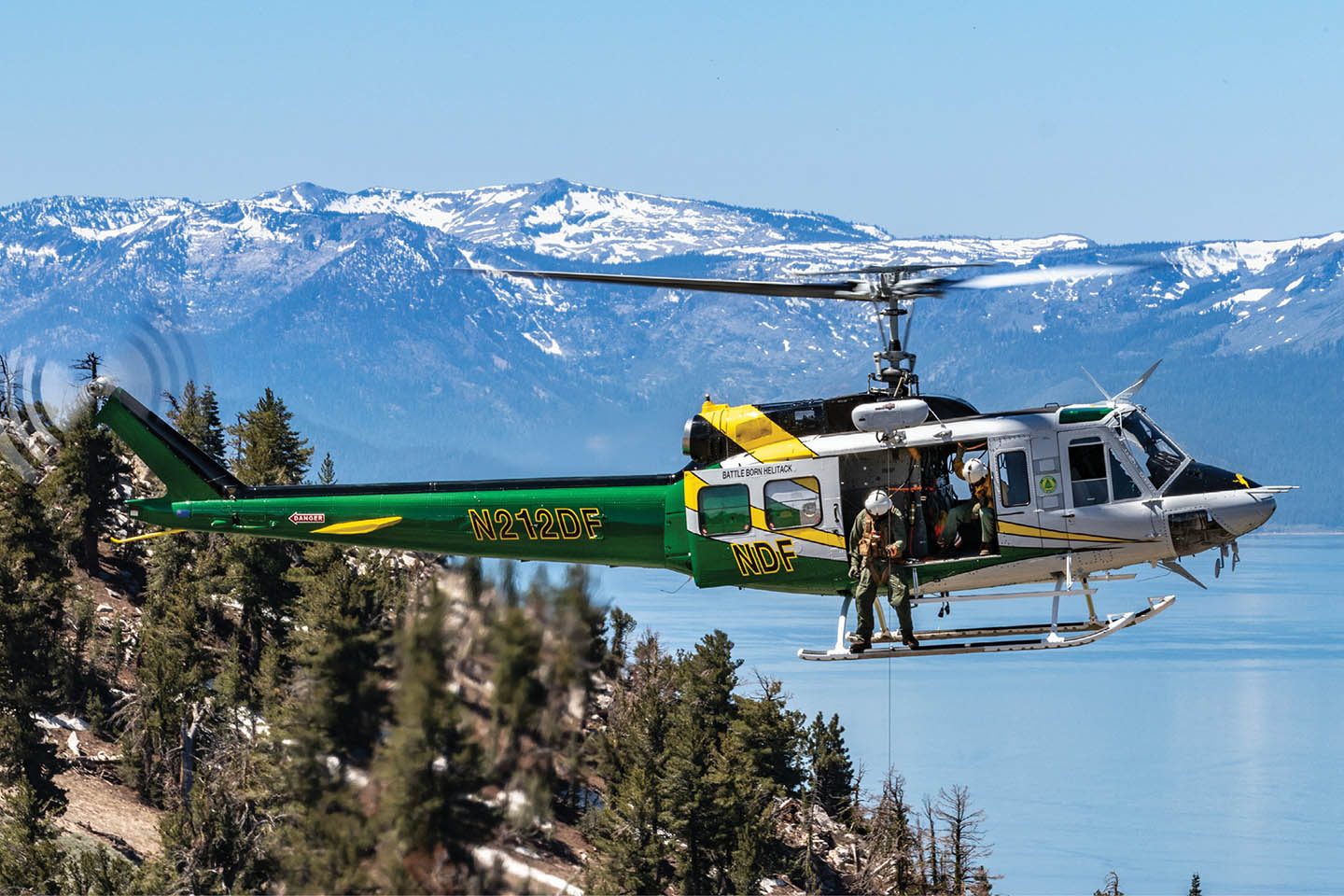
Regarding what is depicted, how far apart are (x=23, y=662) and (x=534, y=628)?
42.3 m

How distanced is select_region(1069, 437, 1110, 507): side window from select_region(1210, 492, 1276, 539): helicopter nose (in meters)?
1.89

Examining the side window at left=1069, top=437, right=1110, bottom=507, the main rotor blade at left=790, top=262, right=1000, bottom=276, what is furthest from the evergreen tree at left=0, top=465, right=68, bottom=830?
the side window at left=1069, top=437, right=1110, bottom=507

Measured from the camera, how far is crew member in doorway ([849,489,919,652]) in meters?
27.8

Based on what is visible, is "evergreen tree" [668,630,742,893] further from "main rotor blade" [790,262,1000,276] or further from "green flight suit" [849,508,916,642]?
"main rotor blade" [790,262,1000,276]

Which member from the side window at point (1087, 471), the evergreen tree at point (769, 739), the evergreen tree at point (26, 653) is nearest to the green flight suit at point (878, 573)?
the side window at point (1087, 471)

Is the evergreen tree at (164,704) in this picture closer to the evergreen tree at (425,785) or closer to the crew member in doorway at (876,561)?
the evergreen tree at (425,785)

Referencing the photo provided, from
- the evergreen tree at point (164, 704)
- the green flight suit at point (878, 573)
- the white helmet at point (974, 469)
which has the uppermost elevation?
the white helmet at point (974, 469)

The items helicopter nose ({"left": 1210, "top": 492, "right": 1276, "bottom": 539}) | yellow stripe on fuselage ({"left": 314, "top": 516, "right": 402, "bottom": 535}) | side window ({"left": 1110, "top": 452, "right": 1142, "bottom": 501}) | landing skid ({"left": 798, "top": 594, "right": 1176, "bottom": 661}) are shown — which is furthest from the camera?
yellow stripe on fuselage ({"left": 314, "top": 516, "right": 402, "bottom": 535})

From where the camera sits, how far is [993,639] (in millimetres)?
28672

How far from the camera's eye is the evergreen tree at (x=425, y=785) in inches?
1086

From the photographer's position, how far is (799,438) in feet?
95.7

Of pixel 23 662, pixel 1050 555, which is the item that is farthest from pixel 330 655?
pixel 23 662

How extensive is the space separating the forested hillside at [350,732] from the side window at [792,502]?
19.7 ft

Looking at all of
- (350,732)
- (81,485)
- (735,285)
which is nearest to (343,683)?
(350,732)
